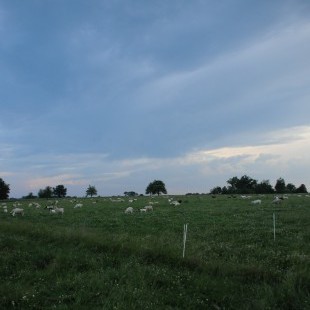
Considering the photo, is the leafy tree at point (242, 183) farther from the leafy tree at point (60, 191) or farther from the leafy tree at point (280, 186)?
the leafy tree at point (60, 191)

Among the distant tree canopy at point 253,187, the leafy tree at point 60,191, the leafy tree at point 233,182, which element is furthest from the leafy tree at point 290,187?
the leafy tree at point 60,191

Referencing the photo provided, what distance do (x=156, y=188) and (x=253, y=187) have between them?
39.6m

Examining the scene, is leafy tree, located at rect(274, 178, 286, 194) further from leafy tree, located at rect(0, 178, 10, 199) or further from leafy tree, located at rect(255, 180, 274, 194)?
leafy tree, located at rect(0, 178, 10, 199)

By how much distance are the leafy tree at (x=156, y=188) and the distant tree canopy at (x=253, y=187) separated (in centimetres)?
2129

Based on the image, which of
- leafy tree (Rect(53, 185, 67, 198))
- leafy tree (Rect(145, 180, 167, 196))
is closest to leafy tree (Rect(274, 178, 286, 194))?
leafy tree (Rect(145, 180, 167, 196))

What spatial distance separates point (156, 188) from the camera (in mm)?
167000

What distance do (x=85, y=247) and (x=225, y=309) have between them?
28.0ft

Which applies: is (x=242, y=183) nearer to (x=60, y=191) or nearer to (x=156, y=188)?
(x=156, y=188)

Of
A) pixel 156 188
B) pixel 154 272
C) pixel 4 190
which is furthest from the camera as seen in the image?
pixel 156 188

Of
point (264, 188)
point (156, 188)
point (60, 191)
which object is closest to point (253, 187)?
point (264, 188)

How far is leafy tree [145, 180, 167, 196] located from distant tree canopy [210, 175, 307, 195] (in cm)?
2129

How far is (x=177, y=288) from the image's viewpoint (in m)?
11.5

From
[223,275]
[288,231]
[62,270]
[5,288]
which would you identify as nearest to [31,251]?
[62,270]

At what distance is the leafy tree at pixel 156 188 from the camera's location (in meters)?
166
